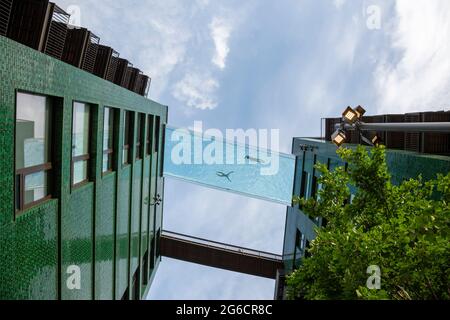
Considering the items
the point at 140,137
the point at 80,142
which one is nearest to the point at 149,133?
the point at 140,137

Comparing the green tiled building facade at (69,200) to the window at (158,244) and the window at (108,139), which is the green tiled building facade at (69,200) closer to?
the window at (108,139)

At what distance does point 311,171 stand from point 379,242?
16.4 metres

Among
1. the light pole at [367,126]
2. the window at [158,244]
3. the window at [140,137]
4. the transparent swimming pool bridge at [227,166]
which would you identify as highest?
the light pole at [367,126]

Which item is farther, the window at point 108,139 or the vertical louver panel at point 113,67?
the vertical louver panel at point 113,67

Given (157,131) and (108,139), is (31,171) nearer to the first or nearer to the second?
(108,139)

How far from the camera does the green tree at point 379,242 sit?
20.0 feet

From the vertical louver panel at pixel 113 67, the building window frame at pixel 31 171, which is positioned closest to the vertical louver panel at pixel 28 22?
the building window frame at pixel 31 171

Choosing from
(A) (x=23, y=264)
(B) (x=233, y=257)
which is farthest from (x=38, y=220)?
(B) (x=233, y=257)

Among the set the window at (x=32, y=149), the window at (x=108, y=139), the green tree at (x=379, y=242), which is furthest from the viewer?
the window at (x=108, y=139)

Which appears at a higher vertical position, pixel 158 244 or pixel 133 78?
pixel 133 78

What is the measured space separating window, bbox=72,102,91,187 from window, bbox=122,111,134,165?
453 centimetres

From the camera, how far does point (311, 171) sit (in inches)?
899

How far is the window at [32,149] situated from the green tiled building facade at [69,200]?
0.17 m
